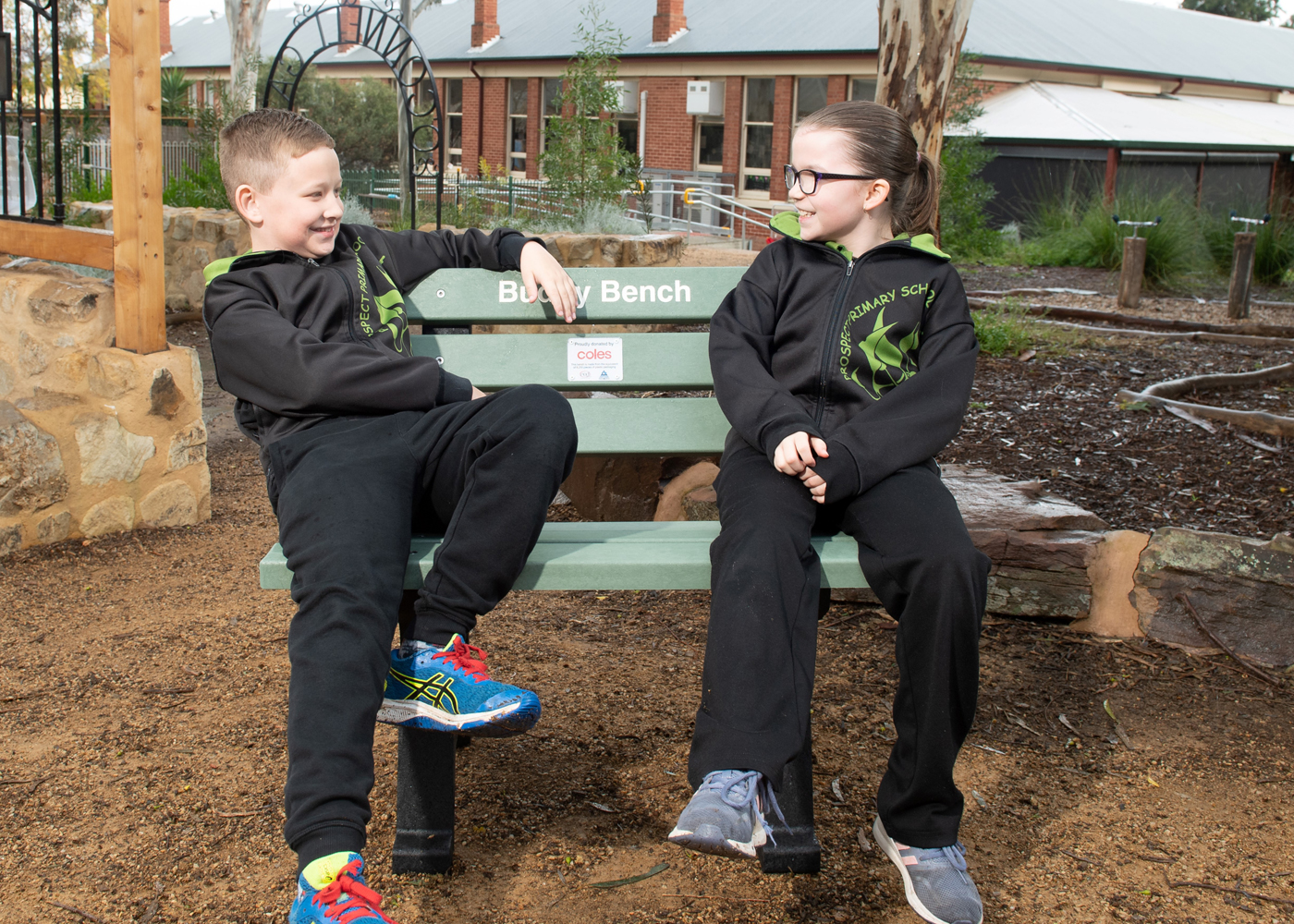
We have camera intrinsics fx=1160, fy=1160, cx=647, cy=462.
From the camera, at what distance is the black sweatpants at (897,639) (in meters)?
1.91

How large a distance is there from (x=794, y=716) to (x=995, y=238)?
56.0 feet

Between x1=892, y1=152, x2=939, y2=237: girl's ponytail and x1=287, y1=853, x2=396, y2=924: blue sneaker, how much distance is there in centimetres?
175

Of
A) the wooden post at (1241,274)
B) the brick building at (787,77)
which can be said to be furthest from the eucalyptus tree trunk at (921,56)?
the brick building at (787,77)

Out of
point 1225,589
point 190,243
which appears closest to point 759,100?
point 190,243

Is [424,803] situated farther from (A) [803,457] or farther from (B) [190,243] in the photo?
(B) [190,243]

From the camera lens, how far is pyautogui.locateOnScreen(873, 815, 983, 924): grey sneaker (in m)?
2.03

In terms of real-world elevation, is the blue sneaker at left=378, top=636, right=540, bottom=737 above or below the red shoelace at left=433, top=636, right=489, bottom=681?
below

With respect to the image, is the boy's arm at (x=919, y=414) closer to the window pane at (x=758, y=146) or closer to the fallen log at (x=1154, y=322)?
the fallen log at (x=1154, y=322)

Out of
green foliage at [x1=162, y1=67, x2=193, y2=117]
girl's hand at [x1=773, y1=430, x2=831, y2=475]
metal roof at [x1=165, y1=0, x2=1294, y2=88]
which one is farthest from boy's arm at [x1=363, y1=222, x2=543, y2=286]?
green foliage at [x1=162, y1=67, x2=193, y2=117]

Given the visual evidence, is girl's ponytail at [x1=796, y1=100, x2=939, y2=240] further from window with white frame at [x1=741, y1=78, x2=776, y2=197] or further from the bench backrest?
window with white frame at [x1=741, y1=78, x2=776, y2=197]

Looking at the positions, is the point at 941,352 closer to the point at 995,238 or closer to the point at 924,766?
the point at 924,766

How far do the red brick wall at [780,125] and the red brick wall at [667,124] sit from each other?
2.29m

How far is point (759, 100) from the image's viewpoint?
24.1 metres

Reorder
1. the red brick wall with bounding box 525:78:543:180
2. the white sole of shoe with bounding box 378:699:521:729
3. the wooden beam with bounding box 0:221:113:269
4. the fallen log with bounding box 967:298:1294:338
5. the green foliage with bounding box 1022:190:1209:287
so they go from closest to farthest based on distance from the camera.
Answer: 1. the white sole of shoe with bounding box 378:699:521:729
2. the wooden beam with bounding box 0:221:113:269
3. the fallen log with bounding box 967:298:1294:338
4. the green foliage with bounding box 1022:190:1209:287
5. the red brick wall with bounding box 525:78:543:180
